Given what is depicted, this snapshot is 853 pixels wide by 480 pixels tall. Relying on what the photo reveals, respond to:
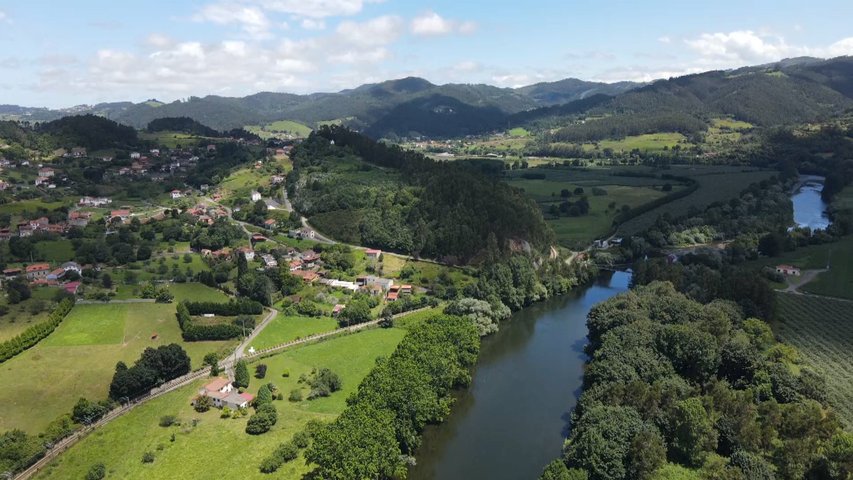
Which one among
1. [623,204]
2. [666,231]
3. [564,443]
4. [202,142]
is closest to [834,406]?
[564,443]

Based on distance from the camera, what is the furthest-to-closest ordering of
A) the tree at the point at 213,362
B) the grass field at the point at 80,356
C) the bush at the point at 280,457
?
the tree at the point at 213,362 → the grass field at the point at 80,356 → the bush at the point at 280,457

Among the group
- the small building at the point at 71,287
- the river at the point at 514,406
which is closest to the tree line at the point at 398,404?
the river at the point at 514,406

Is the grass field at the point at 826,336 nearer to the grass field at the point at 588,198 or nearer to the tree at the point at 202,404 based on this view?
the grass field at the point at 588,198

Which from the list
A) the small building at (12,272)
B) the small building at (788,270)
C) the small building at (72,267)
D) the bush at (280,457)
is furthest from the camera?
the small building at (788,270)

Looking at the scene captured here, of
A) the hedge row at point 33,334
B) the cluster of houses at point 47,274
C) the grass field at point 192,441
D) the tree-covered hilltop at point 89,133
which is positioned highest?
the tree-covered hilltop at point 89,133

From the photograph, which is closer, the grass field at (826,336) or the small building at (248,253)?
the grass field at (826,336)

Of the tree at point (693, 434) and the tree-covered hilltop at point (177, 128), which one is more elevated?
the tree-covered hilltop at point (177, 128)

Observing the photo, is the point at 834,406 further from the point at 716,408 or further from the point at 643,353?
the point at 643,353

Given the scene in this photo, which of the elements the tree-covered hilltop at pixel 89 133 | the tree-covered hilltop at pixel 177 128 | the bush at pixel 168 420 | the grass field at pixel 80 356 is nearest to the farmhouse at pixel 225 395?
the bush at pixel 168 420
